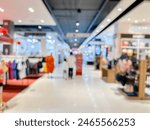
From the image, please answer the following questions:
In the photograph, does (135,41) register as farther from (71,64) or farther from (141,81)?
(141,81)

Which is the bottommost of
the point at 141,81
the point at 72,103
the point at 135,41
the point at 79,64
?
the point at 72,103

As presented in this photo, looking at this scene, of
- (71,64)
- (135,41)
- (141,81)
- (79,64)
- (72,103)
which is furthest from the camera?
(79,64)

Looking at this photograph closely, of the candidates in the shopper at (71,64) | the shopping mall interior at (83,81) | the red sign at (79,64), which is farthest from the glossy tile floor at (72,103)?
the red sign at (79,64)

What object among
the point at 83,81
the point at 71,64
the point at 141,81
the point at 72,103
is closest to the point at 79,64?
the point at 71,64

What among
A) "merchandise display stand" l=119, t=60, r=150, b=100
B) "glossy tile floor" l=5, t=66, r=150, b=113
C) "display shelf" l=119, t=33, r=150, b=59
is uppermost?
"display shelf" l=119, t=33, r=150, b=59

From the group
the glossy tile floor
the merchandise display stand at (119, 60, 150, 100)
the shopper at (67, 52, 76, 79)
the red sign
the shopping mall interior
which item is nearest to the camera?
the glossy tile floor

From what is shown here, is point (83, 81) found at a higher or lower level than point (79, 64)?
lower

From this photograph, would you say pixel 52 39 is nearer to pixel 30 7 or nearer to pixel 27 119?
pixel 30 7

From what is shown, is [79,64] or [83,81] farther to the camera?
[79,64]

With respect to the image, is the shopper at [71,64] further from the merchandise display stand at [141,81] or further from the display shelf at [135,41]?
the merchandise display stand at [141,81]

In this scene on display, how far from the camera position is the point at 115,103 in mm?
6133

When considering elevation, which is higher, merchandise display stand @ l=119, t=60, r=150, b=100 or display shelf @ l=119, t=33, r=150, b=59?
display shelf @ l=119, t=33, r=150, b=59

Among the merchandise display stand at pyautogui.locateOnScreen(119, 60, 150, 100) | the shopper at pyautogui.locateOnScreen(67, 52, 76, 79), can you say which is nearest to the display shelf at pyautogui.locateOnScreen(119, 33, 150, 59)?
the shopper at pyautogui.locateOnScreen(67, 52, 76, 79)

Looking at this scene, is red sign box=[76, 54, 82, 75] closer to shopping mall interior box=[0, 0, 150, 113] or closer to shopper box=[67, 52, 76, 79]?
shopping mall interior box=[0, 0, 150, 113]
